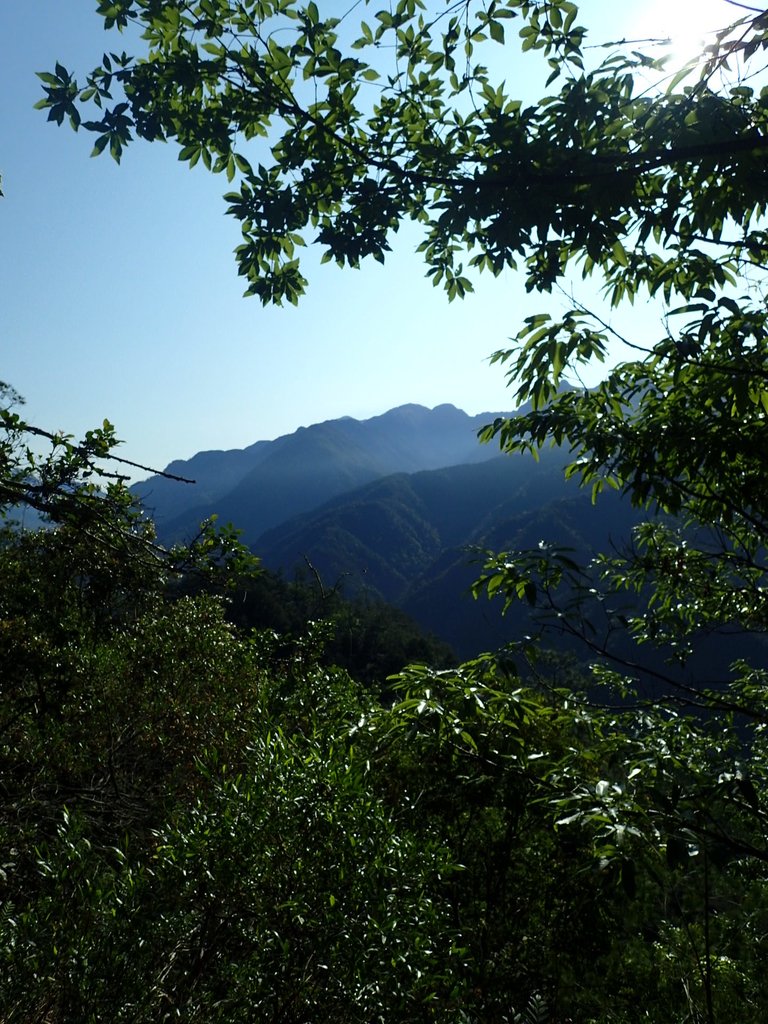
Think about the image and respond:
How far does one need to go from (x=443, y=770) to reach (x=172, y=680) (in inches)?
224

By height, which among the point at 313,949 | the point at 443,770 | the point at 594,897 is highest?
the point at 313,949

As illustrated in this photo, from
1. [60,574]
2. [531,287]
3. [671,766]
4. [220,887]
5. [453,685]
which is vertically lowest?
[220,887]

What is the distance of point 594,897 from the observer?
660 centimetres

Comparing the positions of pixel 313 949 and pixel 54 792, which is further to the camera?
pixel 54 792

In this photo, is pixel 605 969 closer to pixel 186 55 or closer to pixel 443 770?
pixel 443 770

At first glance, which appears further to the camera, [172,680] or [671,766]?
[172,680]

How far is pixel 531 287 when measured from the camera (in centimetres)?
317

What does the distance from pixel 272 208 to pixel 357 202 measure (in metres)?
0.47

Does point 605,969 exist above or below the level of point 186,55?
below

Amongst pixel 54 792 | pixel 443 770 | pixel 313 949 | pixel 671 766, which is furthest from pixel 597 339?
pixel 54 792

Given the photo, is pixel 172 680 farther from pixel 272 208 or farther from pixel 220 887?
pixel 272 208

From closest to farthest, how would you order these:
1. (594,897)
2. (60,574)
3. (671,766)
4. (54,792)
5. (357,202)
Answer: (357,202) < (671,766) < (594,897) < (60,574) < (54,792)

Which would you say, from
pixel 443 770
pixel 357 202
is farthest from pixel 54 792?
pixel 357 202

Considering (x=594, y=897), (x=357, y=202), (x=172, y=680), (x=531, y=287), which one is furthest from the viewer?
(x=172, y=680)
